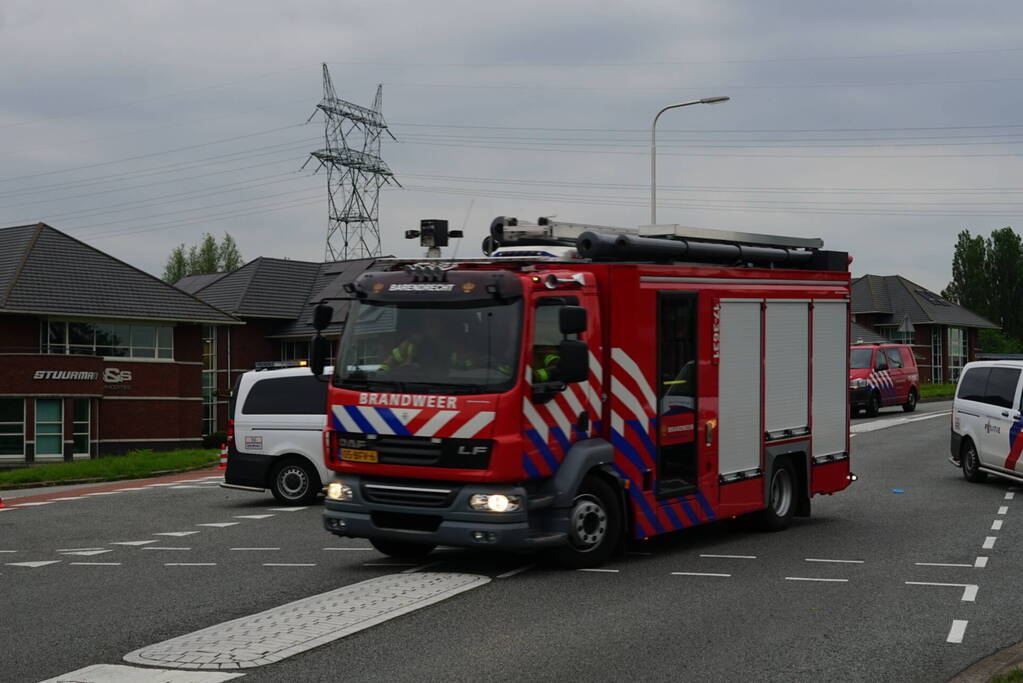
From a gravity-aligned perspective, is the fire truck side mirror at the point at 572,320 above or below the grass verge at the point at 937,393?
above

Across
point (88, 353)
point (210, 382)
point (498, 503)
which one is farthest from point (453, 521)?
point (210, 382)

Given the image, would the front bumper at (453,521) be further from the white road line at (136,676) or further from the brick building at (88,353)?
the brick building at (88,353)

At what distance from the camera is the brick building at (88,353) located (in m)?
46.0

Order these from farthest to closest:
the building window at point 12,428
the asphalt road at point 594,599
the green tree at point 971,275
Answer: the green tree at point 971,275, the building window at point 12,428, the asphalt road at point 594,599

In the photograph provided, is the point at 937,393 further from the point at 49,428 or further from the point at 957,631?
the point at 957,631

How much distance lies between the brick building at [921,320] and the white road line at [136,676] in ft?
264

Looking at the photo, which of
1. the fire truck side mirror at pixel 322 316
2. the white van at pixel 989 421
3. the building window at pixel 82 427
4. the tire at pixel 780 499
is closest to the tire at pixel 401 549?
the fire truck side mirror at pixel 322 316

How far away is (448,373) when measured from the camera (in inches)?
402

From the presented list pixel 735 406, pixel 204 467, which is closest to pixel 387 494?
pixel 735 406

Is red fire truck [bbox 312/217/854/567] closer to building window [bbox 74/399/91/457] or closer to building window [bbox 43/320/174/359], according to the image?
building window [bbox 74/399/91/457]

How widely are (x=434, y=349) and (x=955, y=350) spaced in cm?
8705

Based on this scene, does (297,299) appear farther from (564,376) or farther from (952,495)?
(564,376)

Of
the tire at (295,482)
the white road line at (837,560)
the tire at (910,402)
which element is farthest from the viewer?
the tire at (910,402)

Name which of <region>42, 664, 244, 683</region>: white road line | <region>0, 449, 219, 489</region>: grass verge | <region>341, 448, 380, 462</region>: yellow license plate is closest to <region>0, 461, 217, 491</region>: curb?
<region>0, 449, 219, 489</region>: grass verge
